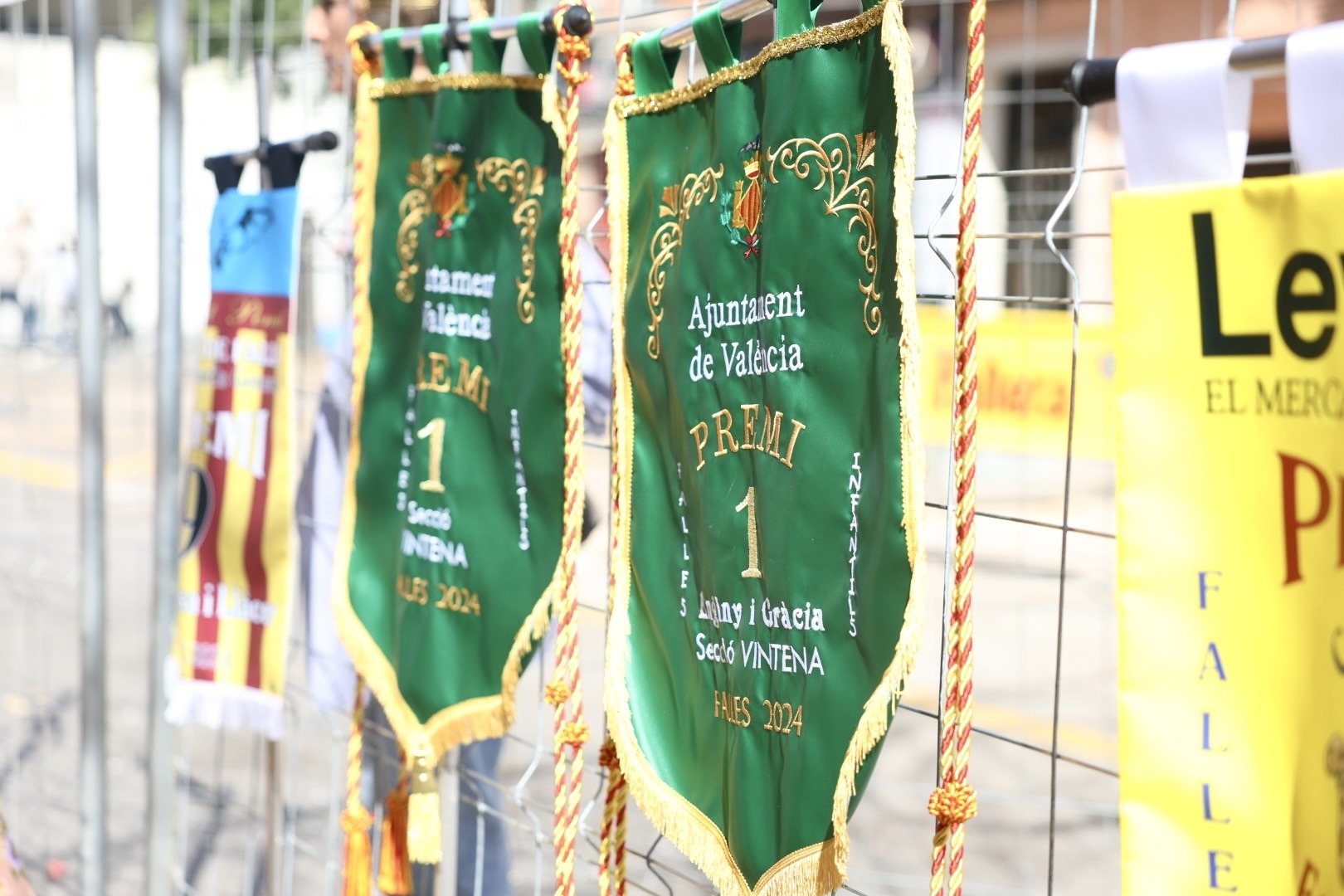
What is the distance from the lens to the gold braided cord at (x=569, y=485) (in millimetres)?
1448

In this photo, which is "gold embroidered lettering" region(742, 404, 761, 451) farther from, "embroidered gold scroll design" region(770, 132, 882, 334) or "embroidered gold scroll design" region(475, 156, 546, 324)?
"embroidered gold scroll design" region(475, 156, 546, 324)

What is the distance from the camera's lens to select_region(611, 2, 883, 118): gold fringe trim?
1.10 meters

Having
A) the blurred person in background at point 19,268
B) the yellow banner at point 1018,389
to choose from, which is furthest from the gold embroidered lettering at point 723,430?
the yellow banner at point 1018,389

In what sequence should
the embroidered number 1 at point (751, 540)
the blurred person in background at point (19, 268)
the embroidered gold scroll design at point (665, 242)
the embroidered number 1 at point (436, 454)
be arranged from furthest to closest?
the blurred person in background at point (19, 268) → the embroidered number 1 at point (436, 454) → the embroidered gold scroll design at point (665, 242) → the embroidered number 1 at point (751, 540)

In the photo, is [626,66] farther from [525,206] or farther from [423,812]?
[423,812]

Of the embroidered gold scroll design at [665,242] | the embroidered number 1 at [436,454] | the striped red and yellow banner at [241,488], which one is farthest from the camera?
the striped red and yellow banner at [241,488]

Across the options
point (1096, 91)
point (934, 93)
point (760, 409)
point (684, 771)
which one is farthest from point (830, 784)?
point (934, 93)

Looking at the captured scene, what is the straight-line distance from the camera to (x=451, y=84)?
5.33 feet

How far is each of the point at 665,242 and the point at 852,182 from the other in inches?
12.0

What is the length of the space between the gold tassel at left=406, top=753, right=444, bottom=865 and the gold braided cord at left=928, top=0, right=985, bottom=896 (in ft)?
2.67

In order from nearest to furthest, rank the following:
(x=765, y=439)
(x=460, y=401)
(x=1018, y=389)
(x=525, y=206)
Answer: (x=765, y=439)
(x=525, y=206)
(x=460, y=401)
(x=1018, y=389)

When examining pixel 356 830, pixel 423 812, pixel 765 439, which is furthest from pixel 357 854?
pixel 765 439

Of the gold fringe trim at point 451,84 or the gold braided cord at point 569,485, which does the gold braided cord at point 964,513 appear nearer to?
the gold braided cord at point 569,485

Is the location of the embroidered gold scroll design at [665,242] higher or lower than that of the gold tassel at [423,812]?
higher
